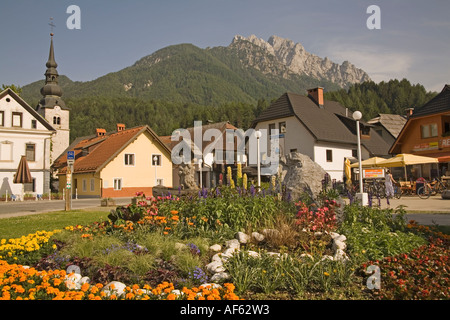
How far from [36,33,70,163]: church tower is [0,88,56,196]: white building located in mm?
23054

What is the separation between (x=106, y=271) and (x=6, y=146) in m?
36.6

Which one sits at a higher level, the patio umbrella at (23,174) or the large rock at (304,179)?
the patio umbrella at (23,174)

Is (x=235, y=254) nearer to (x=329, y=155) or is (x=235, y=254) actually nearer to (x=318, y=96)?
(x=329, y=155)

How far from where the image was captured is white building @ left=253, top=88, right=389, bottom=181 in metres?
35.7

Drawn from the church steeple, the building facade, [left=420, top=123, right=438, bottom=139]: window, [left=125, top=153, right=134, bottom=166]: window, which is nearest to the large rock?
the building facade

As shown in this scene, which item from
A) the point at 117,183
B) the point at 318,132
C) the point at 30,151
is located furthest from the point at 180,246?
the point at 30,151

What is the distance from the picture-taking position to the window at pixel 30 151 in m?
37.2

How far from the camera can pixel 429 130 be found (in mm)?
29875

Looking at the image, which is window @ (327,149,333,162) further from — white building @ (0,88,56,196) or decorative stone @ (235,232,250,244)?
decorative stone @ (235,232,250,244)

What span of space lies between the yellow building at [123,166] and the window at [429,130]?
24.2 metres

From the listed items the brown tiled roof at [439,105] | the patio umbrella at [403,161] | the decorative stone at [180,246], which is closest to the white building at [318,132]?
the brown tiled roof at [439,105]

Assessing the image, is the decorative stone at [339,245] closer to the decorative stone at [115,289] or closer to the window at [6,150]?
the decorative stone at [115,289]

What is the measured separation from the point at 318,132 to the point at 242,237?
2990cm
